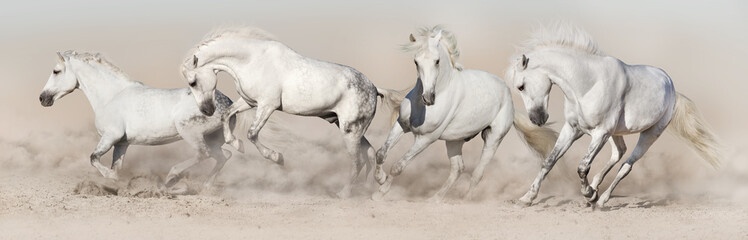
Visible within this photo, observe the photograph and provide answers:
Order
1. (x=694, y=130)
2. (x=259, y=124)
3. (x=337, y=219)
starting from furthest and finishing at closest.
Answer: (x=694, y=130) → (x=259, y=124) → (x=337, y=219)

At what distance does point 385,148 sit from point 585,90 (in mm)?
2393

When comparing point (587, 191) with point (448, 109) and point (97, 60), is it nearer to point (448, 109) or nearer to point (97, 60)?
point (448, 109)

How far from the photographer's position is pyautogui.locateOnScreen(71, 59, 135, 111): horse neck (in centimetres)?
1521

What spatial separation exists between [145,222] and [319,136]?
4.33m

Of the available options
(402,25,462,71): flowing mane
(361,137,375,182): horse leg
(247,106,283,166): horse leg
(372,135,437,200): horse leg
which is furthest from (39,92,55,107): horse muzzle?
(402,25,462,71): flowing mane

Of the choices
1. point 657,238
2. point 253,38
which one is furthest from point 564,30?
point 253,38

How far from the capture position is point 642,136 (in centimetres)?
1395

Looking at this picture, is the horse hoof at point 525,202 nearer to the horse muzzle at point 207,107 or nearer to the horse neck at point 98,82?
the horse muzzle at point 207,107

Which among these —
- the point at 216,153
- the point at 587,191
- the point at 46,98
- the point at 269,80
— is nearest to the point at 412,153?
the point at 269,80

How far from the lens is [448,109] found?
13.9 metres

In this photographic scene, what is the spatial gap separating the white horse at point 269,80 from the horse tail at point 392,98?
1.90 feet

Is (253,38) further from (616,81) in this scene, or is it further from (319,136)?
(616,81)

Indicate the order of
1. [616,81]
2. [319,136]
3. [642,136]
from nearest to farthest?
1. [616,81]
2. [642,136]
3. [319,136]

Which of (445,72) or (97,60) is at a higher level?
(445,72)
